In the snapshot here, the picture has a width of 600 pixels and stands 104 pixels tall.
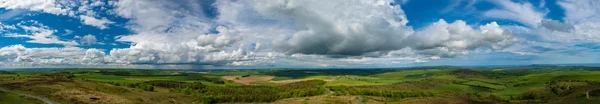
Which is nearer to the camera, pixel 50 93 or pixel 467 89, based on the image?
pixel 50 93

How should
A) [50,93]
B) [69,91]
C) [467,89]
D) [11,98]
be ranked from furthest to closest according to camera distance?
[467,89]
[69,91]
[50,93]
[11,98]

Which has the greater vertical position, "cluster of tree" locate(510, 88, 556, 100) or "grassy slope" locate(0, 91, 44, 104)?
"grassy slope" locate(0, 91, 44, 104)

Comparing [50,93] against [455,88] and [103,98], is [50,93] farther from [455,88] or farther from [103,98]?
[455,88]

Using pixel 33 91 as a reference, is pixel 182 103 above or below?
below

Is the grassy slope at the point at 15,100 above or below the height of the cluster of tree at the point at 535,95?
above

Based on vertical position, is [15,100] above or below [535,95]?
above

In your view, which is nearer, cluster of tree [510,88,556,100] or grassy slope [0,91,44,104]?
grassy slope [0,91,44,104]

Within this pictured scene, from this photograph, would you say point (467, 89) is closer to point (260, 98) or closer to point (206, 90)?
point (260, 98)

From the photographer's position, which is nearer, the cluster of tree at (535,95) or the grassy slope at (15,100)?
the grassy slope at (15,100)

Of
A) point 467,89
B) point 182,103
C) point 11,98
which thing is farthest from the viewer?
point 467,89

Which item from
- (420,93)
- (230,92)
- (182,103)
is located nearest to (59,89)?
(182,103)

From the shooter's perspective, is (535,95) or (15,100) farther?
(535,95)
